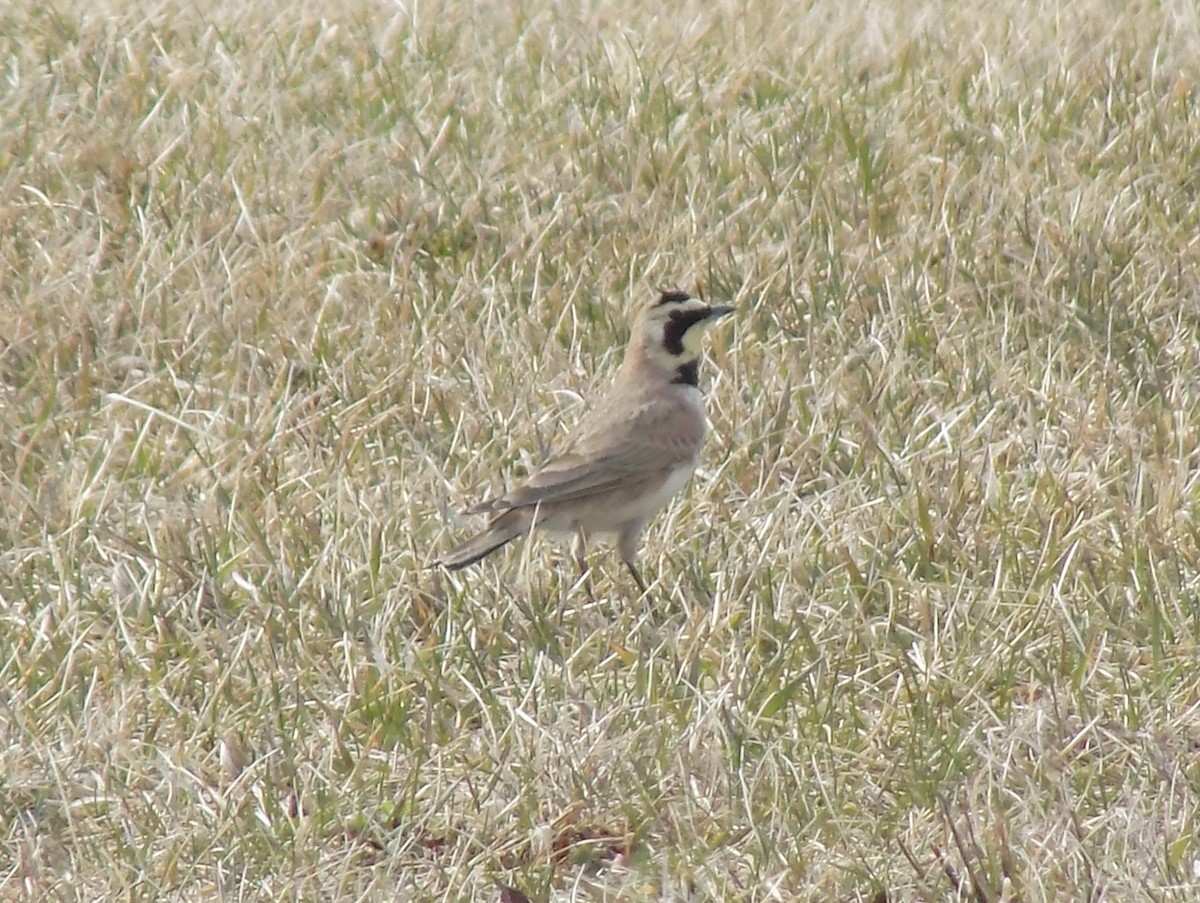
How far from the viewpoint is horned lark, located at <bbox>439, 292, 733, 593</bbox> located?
18.8 ft

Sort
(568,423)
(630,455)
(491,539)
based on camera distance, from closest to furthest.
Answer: (491,539), (630,455), (568,423)

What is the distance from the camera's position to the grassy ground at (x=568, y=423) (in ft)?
14.9

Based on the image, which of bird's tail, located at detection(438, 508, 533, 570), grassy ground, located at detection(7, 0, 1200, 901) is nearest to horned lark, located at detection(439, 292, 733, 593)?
bird's tail, located at detection(438, 508, 533, 570)

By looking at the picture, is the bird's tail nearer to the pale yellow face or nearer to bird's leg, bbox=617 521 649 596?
bird's leg, bbox=617 521 649 596

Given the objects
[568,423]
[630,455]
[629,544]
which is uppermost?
[630,455]

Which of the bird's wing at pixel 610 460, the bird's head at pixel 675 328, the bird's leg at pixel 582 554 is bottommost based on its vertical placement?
the bird's leg at pixel 582 554

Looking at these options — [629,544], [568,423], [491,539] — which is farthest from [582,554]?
[568,423]

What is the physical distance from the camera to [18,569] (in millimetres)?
5660

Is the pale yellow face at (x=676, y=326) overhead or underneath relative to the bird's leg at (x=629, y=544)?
overhead

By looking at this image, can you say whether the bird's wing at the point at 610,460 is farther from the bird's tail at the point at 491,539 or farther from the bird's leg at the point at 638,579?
the bird's leg at the point at 638,579

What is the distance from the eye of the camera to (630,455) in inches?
234

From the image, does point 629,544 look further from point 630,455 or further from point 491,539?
point 491,539

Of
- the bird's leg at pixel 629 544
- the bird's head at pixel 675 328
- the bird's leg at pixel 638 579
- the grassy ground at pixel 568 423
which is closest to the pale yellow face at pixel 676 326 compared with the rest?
the bird's head at pixel 675 328

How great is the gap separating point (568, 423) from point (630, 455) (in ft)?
2.28
